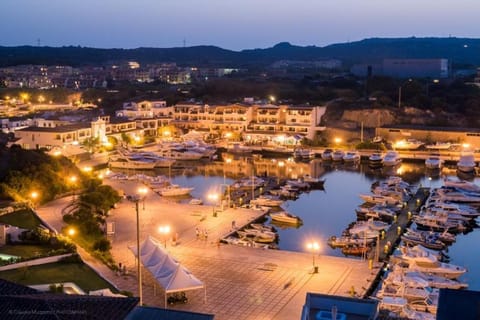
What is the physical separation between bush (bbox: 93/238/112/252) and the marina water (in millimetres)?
3915

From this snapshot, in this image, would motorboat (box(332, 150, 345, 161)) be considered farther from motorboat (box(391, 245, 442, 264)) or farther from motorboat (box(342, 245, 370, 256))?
motorboat (box(391, 245, 442, 264))

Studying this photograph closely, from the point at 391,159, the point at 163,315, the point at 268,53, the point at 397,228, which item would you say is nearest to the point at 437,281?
the point at 397,228

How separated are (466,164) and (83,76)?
52.8 meters

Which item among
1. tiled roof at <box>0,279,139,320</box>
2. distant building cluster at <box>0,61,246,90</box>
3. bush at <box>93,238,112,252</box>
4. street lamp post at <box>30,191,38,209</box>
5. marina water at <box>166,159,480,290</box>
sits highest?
distant building cluster at <box>0,61,246,90</box>

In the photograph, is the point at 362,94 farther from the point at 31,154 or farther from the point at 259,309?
the point at 259,309

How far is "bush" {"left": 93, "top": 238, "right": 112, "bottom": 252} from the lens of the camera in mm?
11883

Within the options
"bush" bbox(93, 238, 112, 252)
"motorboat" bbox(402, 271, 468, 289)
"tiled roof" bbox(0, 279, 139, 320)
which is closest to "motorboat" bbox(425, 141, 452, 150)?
"motorboat" bbox(402, 271, 468, 289)

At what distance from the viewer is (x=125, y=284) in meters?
10.2

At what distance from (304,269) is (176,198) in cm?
843

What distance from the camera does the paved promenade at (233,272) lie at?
31.0 ft

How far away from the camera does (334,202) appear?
18.9 metres

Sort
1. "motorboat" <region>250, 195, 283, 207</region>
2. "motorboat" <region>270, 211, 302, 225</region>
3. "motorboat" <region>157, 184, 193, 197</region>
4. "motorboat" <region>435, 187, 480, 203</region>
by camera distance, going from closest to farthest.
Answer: "motorboat" <region>270, 211, 302, 225</region> < "motorboat" <region>250, 195, 283, 207</region> < "motorboat" <region>435, 187, 480, 203</region> < "motorboat" <region>157, 184, 193, 197</region>

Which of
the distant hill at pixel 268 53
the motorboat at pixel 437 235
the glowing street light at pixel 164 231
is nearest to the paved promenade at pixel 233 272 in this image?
the glowing street light at pixel 164 231

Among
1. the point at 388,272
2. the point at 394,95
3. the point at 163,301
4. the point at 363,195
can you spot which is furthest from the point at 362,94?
the point at 163,301
